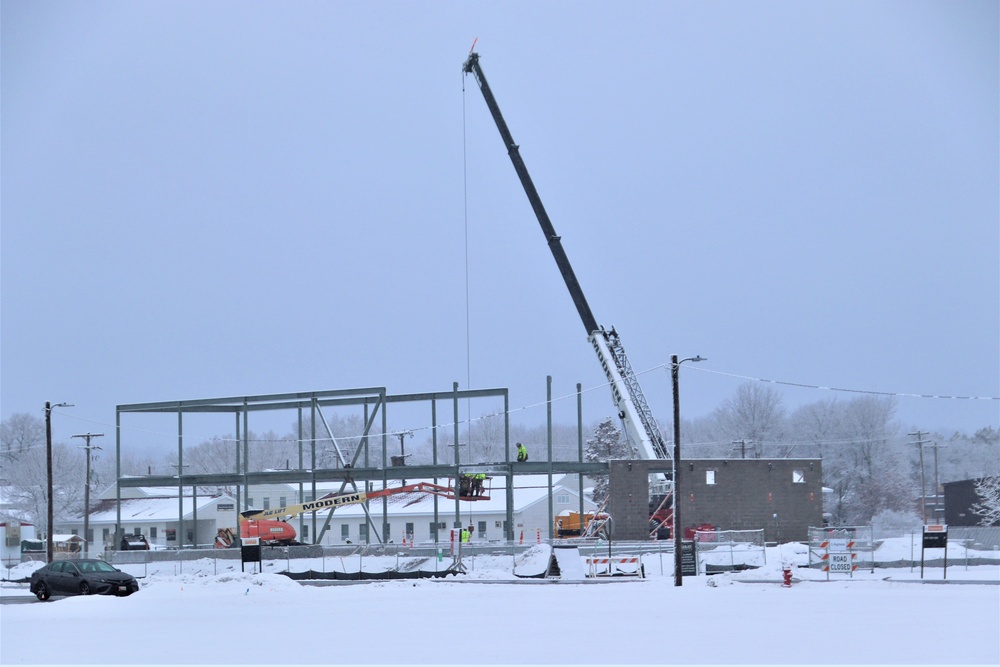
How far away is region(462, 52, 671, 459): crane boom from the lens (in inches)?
2058

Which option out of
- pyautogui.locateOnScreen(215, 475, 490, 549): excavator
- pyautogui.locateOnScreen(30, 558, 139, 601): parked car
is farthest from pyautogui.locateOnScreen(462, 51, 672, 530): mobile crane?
pyautogui.locateOnScreen(30, 558, 139, 601): parked car

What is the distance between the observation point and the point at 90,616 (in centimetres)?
2650

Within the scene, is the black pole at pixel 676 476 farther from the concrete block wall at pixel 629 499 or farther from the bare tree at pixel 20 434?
the bare tree at pixel 20 434

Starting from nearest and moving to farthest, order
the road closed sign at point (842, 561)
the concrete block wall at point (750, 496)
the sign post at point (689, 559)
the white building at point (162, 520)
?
the road closed sign at point (842, 561)
the sign post at point (689, 559)
the concrete block wall at point (750, 496)
the white building at point (162, 520)

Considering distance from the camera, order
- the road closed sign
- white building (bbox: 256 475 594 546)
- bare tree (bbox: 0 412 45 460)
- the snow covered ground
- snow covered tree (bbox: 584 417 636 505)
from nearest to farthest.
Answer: the snow covered ground, the road closed sign, white building (bbox: 256 475 594 546), snow covered tree (bbox: 584 417 636 505), bare tree (bbox: 0 412 45 460)

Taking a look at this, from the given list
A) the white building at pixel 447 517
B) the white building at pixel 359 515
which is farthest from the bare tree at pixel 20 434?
the white building at pixel 447 517

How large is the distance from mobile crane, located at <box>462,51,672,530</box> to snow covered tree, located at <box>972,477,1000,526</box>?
28964 mm

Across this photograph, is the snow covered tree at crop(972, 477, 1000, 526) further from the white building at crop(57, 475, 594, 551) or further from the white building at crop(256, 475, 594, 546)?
the white building at crop(256, 475, 594, 546)

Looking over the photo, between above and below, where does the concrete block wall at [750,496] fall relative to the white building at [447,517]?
above

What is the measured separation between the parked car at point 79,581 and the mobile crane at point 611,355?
A: 81.3 feet

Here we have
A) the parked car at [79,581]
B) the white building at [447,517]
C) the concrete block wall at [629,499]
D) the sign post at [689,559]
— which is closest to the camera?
the parked car at [79,581]

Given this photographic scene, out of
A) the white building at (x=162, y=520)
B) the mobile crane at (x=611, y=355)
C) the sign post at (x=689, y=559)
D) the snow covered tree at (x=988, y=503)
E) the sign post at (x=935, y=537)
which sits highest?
the mobile crane at (x=611, y=355)

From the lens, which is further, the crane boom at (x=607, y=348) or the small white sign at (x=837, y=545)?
the crane boom at (x=607, y=348)

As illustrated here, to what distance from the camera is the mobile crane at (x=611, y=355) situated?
5228 centimetres
